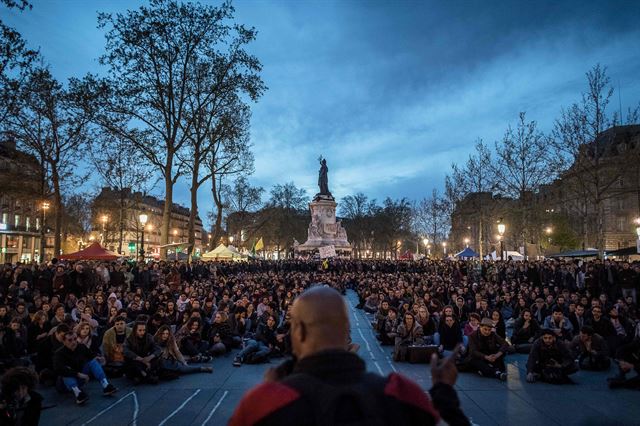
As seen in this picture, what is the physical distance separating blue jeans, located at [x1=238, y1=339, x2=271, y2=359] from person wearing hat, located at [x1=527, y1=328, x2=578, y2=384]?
18.3 ft

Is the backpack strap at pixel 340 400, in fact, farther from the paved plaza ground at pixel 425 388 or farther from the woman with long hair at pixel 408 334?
the woman with long hair at pixel 408 334

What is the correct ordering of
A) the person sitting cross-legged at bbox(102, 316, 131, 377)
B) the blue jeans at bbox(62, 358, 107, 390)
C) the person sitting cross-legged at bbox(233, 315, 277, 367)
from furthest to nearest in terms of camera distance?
the person sitting cross-legged at bbox(233, 315, 277, 367) < the person sitting cross-legged at bbox(102, 316, 131, 377) < the blue jeans at bbox(62, 358, 107, 390)

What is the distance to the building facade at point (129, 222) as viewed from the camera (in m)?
44.7

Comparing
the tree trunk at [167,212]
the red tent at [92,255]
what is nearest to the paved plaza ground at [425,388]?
the red tent at [92,255]

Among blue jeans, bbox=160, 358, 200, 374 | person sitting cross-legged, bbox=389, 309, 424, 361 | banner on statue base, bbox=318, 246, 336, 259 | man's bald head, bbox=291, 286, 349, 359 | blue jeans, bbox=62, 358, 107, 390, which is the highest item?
banner on statue base, bbox=318, 246, 336, 259

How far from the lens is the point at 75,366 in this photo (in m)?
8.18

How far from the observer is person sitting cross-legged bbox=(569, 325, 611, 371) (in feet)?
33.3

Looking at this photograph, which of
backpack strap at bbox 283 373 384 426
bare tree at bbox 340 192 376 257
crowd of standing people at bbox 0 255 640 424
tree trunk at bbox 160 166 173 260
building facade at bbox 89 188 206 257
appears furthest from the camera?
bare tree at bbox 340 192 376 257

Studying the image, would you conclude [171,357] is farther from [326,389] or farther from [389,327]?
[326,389]

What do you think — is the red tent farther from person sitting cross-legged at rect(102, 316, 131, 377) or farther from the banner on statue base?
the banner on statue base

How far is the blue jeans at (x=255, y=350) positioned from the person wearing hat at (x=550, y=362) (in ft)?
18.3

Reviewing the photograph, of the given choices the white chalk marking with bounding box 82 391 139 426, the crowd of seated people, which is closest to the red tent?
the crowd of seated people

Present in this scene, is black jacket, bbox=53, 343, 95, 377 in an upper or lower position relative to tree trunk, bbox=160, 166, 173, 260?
lower

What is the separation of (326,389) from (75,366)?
7724 millimetres
